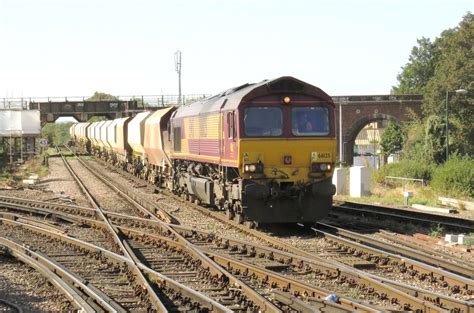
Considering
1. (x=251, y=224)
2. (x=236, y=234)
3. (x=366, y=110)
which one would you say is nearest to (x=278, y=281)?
(x=236, y=234)

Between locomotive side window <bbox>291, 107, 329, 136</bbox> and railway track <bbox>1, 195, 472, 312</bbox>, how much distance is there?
325cm

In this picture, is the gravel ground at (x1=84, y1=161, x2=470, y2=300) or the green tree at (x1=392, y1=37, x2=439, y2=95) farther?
the green tree at (x1=392, y1=37, x2=439, y2=95)

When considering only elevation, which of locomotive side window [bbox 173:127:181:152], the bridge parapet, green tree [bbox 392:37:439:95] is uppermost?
green tree [bbox 392:37:439:95]

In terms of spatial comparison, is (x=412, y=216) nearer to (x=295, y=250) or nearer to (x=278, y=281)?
(x=295, y=250)

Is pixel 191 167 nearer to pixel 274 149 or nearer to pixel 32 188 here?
pixel 274 149

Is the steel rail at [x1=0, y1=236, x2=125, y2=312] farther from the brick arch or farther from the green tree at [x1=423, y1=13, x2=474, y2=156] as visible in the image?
the brick arch

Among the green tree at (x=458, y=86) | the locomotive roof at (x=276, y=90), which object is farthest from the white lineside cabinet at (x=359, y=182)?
the green tree at (x=458, y=86)

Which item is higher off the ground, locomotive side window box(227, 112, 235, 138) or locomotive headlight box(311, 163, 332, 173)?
locomotive side window box(227, 112, 235, 138)

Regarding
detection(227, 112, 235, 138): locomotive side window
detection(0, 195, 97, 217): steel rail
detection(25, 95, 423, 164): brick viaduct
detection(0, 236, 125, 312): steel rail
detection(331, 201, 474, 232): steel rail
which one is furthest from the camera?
detection(25, 95, 423, 164): brick viaduct

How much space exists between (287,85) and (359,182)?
14.2 metres

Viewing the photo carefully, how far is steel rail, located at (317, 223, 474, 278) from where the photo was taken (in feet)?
35.0

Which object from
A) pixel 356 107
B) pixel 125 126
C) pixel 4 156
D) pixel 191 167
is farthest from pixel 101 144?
pixel 191 167

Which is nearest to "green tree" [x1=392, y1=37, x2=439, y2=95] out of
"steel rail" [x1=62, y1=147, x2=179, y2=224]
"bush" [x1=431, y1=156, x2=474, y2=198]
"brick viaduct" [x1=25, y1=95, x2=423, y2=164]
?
"brick viaduct" [x1=25, y1=95, x2=423, y2=164]

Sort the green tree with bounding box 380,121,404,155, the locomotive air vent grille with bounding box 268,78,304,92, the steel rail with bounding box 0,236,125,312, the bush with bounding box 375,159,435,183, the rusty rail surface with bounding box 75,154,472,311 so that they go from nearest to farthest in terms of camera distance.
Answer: the rusty rail surface with bounding box 75,154,472,311 → the steel rail with bounding box 0,236,125,312 → the locomotive air vent grille with bounding box 268,78,304,92 → the bush with bounding box 375,159,435,183 → the green tree with bounding box 380,121,404,155
